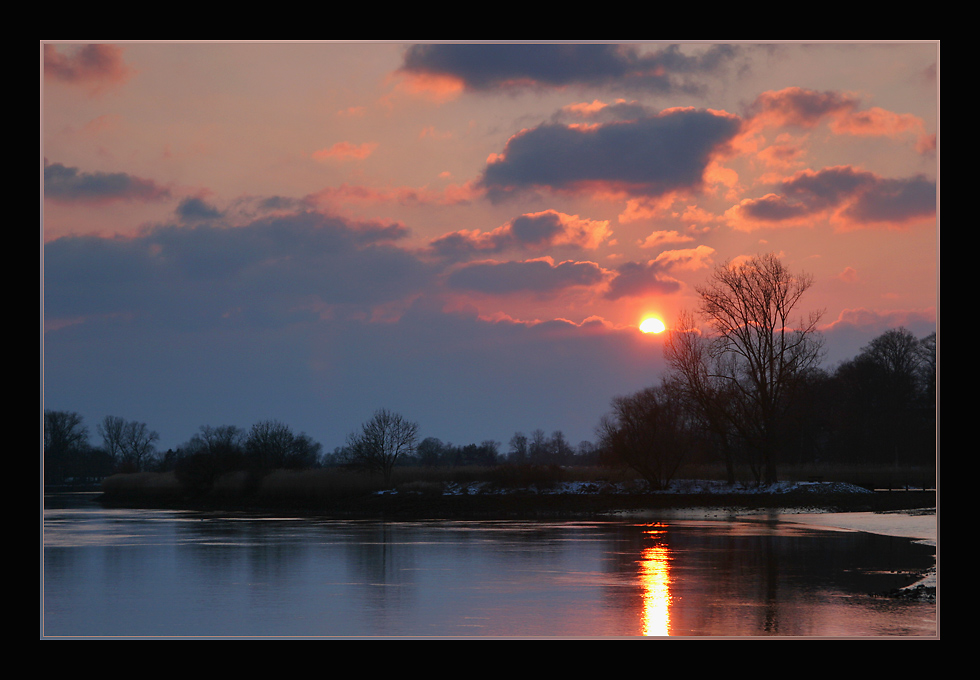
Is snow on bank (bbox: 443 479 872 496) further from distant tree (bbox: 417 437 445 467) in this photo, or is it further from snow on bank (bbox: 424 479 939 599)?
distant tree (bbox: 417 437 445 467)

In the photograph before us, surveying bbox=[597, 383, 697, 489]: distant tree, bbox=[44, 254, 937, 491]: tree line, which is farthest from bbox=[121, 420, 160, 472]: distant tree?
bbox=[597, 383, 697, 489]: distant tree

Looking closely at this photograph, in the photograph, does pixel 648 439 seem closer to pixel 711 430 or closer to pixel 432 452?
pixel 711 430

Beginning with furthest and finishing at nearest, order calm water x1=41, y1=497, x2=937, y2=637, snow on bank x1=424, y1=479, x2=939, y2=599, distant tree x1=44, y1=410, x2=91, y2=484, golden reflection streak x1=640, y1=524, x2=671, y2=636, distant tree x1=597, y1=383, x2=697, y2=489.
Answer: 1. distant tree x1=597, y1=383, x2=697, y2=489
2. distant tree x1=44, y1=410, x2=91, y2=484
3. snow on bank x1=424, y1=479, x2=939, y2=599
4. calm water x1=41, y1=497, x2=937, y2=637
5. golden reflection streak x1=640, y1=524, x2=671, y2=636

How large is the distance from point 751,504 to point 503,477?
12.6 m

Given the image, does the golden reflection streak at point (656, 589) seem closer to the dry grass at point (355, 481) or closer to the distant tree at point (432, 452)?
the dry grass at point (355, 481)

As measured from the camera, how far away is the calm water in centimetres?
1005

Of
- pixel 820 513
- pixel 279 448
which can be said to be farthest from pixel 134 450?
pixel 820 513

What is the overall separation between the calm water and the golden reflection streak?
0.04m

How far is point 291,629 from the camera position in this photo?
10.0 meters

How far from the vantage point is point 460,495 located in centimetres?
3650

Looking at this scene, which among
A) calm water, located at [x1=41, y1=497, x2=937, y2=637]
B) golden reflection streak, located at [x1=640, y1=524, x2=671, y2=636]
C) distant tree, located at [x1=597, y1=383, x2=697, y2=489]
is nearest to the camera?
golden reflection streak, located at [x1=640, y1=524, x2=671, y2=636]

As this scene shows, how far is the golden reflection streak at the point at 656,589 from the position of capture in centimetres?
984
